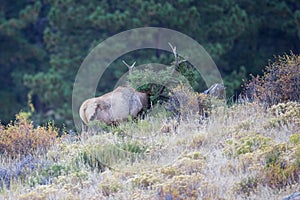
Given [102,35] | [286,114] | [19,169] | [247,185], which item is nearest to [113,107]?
[19,169]

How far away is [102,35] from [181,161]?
46.2 ft

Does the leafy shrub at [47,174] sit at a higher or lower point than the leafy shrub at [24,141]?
lower

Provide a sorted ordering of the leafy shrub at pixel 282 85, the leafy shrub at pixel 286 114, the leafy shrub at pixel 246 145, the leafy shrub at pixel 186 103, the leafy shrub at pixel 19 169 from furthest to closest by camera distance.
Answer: the leafy shrub at pixel 186 103
the leafy shrub at pixel 282 85
the leafy shrub at pixel 286 114
the leafy shrub at pixel 19 169
the leafy shrub at pixel 246 145

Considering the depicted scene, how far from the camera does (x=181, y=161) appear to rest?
707 cm

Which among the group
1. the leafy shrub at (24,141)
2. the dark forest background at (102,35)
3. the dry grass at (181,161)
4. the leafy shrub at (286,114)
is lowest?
the dry grass at (181,161)

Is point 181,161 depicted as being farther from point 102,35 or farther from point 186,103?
point 102,35

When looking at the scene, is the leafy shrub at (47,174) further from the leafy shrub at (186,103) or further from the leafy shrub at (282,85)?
the leafy shrub at (282,85)


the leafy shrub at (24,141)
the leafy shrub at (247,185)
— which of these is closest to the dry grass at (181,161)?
the leafy shrub at (247,185)

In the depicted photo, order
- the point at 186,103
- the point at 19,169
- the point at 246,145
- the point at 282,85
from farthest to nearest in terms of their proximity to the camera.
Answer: the point at 186,103, the point at 282,85, the point at 19,169, the point at 246,145

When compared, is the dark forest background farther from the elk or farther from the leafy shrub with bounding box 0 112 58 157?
the leafy shrub with bounding box 0 112 58 157

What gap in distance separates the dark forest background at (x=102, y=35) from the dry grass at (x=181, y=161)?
10.3 meters

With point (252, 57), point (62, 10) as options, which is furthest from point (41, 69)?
point (252, 57)

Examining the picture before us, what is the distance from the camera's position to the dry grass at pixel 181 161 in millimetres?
6422

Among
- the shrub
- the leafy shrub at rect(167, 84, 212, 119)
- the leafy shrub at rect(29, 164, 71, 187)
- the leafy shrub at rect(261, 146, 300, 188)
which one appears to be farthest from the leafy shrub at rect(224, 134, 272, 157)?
the leafy shrub at rect(29, 164, 71, 187)
